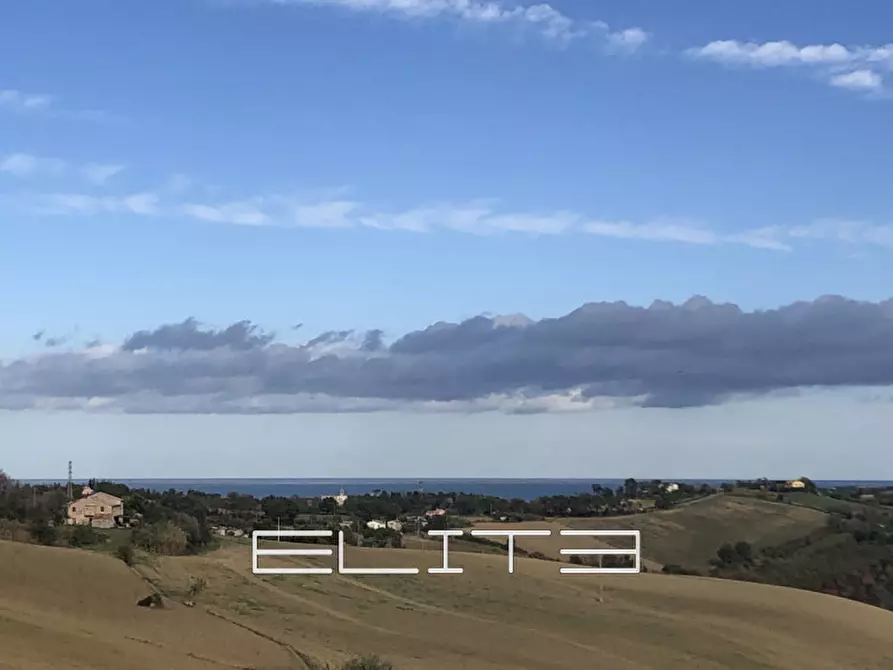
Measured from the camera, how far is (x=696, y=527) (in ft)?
237

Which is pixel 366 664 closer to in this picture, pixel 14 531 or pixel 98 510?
pixel 14 531

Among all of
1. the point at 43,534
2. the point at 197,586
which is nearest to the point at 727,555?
the point at 43,534

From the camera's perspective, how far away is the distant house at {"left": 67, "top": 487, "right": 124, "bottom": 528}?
1762 inches

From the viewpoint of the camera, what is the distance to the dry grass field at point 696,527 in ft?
201

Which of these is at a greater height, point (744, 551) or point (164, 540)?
point (164, 540)

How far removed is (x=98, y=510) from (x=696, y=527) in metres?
40.0

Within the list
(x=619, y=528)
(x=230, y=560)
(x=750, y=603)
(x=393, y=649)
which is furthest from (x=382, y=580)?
(x=619, y=528)

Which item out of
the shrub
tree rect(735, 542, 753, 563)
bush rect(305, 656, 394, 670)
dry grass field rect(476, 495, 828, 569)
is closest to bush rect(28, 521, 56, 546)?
the shrub

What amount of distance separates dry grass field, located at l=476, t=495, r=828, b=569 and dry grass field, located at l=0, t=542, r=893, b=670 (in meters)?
20.2

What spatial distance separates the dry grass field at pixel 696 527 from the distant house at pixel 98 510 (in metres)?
19.9

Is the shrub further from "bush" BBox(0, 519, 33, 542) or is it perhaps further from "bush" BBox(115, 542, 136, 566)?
"bush" BBox(0, 519, 33, 542)

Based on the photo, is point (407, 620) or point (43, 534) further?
point (43, 534)

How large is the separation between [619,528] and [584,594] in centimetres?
3408

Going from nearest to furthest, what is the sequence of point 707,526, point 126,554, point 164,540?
point 126,554
point 164,540
point 707,526
